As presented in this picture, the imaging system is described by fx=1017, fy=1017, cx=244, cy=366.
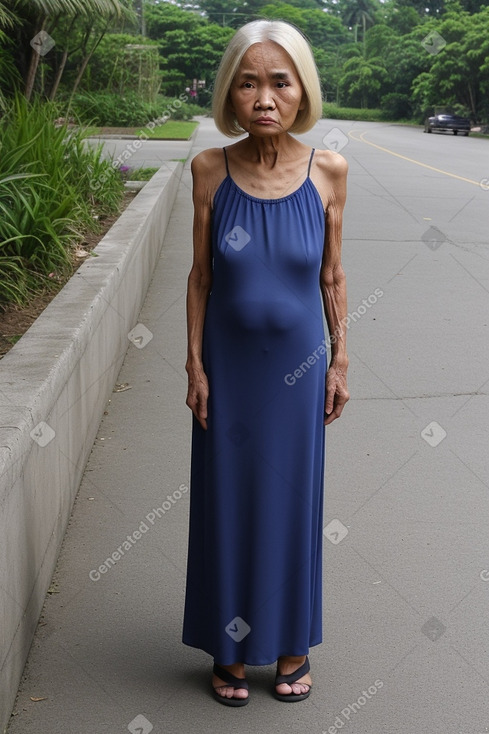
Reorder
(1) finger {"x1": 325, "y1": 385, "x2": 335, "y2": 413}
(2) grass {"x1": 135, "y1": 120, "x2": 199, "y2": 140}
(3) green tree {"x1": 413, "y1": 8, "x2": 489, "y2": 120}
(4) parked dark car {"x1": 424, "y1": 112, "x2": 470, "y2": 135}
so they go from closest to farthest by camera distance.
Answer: (1) finger {"x1": 325, "y1": 385, "x2": 335, "y2": 413}, (2) grass {"x1": 135, "y1": 120, "x2": 199, "y2": 140}, (4) parked dark car {"x1": 424, "y1": 112, "x2": 470, "y2": 135}, (3) green tree {"x1": 413, "y1": 8, "x2": 489, "y2": 120}

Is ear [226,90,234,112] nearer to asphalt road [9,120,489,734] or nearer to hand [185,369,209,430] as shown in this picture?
hand [185,369,209,430]

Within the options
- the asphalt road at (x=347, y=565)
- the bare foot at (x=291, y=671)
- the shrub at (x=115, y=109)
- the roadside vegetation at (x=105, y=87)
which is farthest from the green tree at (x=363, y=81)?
the bare foot at (x=291, y=671)

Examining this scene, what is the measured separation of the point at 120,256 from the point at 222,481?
4.13 metres

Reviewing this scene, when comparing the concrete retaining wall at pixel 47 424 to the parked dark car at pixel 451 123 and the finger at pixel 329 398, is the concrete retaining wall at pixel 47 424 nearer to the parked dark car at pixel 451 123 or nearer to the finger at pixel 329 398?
the finger at pixel 329 398

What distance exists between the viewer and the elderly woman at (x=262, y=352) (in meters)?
2.98

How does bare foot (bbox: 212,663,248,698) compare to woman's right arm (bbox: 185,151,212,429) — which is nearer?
woman's right arm (bbox: 185,151,212,429)

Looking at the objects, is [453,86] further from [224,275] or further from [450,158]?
[224,275]

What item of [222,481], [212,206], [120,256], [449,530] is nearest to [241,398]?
[222,481]

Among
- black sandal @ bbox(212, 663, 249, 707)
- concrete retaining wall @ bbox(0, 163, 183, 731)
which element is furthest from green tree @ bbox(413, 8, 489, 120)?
black sandal @ bbox(212, 663, 249, 707)

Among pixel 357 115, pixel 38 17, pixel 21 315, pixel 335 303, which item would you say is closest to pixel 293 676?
pixel 335 303

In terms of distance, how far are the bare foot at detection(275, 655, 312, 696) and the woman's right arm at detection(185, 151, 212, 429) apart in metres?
0.83

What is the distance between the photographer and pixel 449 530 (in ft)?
→ 15.3

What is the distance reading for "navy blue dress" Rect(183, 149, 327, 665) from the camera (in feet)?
9.91

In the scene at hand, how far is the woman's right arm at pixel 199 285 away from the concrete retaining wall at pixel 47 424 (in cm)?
58
